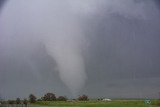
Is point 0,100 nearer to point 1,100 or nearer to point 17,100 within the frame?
point 1,100

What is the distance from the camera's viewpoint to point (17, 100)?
171750mm

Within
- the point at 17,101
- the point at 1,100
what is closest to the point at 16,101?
the point at 17,101

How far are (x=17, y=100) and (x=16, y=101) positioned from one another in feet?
13.1

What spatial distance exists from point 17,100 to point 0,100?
1109 inches

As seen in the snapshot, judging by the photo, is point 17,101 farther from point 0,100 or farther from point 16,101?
point 0,100

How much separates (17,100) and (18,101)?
4161 millimetres

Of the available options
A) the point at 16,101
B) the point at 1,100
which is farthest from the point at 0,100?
the point at 16,101

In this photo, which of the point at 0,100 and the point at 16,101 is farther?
the point at 16,101

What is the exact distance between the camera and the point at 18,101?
16775 centimetres

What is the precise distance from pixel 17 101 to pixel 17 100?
4058mm

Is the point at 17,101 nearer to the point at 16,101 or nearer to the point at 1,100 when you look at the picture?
the point at 16,101

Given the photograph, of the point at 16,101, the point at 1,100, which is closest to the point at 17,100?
the point at 16,101

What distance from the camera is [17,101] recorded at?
550 feet

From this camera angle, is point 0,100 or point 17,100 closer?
point 0,100
